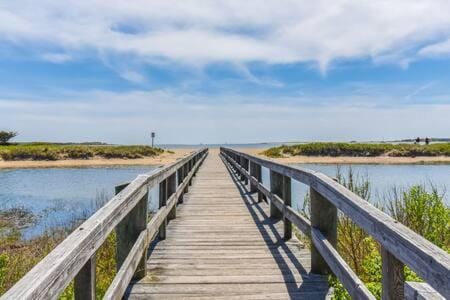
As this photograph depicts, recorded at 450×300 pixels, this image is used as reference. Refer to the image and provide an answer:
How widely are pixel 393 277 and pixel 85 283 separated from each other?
5.39 ft

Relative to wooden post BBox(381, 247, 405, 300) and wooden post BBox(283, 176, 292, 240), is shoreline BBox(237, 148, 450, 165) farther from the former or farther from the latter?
wooden post BBox(381, 247, 405, 300)

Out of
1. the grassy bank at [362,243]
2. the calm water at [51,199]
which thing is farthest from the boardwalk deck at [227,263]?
the calm water at [51,199]

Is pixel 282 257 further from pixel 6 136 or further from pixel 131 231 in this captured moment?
pixel 6 136

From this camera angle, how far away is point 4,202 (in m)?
16.7

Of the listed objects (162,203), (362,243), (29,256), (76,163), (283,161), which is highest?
(162,203)

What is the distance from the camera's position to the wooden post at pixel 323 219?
12.7ft

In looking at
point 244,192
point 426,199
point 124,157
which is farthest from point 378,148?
point 426,199

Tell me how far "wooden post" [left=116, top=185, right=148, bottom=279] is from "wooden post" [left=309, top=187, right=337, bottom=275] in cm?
169

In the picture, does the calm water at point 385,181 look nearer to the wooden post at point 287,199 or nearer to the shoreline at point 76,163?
the wooden post at point 287,199

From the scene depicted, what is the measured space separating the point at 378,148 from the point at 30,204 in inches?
1486

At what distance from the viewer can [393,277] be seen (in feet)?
7.09

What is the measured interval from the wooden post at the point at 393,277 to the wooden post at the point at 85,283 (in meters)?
1.59

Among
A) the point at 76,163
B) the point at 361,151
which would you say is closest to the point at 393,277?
the point at 76,163

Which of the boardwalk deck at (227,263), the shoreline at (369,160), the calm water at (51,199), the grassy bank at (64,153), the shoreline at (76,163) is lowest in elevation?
the calm water at (51,199)
